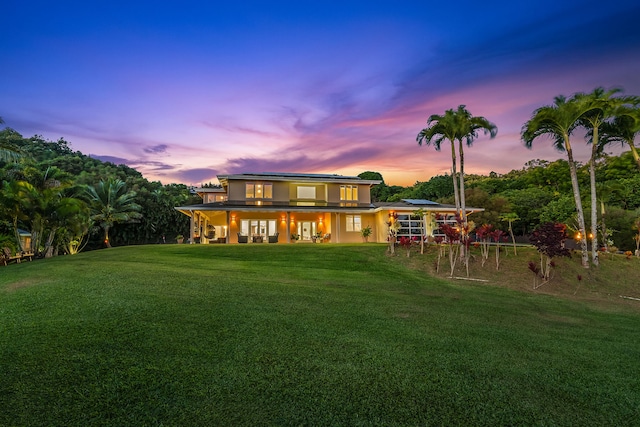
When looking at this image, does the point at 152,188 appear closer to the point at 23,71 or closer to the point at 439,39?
the point at 23,71

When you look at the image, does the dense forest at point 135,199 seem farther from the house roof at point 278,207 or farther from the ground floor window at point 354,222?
the ground floor window at point 354,222

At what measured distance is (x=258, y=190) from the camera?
24.1m

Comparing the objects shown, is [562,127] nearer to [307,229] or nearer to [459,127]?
[459,127]

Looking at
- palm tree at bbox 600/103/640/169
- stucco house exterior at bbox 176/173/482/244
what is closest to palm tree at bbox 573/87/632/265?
palm tree at bbox 600/103/640/169

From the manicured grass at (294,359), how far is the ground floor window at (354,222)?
55.9ft

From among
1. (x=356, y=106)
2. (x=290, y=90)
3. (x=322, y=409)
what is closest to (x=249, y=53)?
(x=290, y=90)

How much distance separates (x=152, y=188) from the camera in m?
41.0

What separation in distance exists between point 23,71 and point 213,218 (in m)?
15.2

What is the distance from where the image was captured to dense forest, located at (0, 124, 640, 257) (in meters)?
16.5

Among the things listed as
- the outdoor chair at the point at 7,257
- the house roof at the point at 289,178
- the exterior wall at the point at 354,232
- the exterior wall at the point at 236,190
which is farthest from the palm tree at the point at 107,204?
the exterior wall at the point at 354,232

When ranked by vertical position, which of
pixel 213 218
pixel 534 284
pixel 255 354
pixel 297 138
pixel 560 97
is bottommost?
pixel 534 284

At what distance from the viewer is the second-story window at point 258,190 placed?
2397 cm

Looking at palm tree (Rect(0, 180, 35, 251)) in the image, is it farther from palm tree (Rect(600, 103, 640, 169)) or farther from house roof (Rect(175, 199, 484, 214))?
palm tree (Rect(600, 103, 640, 169))

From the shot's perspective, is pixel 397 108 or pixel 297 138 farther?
pixel 297 138
